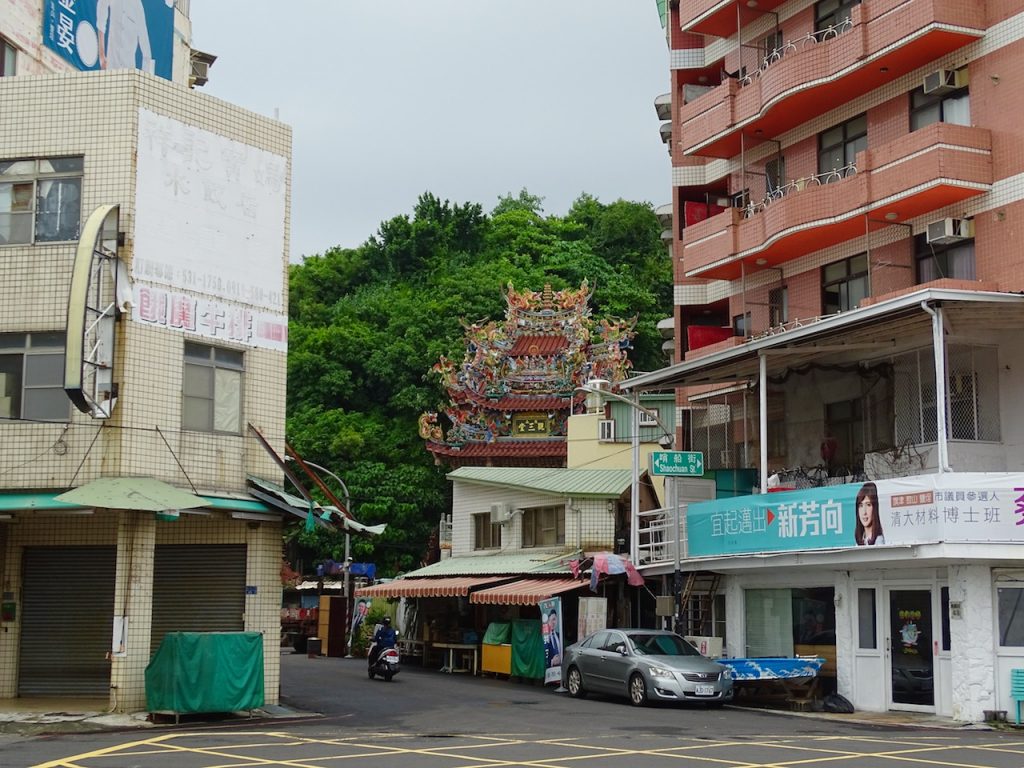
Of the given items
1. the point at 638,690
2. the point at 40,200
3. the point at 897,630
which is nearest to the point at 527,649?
the point at 638,690

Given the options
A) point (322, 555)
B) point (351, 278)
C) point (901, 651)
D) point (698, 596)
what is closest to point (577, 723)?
point (901, 651)

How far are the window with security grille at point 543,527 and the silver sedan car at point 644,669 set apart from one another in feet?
31.0

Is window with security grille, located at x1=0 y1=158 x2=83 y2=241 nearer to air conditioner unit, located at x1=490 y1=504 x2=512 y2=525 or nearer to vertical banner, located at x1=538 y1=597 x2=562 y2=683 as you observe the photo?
vertical banner, located at x1=538 y1=597 x2=562 y2=683

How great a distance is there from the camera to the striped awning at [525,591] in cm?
3222

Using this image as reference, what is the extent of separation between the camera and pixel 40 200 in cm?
2338

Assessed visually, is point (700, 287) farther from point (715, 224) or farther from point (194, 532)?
point (194, 532)

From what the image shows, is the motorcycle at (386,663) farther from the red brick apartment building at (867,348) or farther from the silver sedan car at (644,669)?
the red brick apartment building at (867,348)

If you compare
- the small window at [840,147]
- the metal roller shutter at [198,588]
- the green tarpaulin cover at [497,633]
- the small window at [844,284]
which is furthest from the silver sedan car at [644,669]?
the small window at [840,147]

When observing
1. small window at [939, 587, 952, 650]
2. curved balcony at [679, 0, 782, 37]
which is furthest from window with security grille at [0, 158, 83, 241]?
curved balcony at [679, 0, 782, 37]

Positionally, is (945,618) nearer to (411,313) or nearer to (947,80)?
(947,80)

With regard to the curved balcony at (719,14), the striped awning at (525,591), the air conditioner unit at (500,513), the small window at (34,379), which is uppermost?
the curved balcony at (719,14)

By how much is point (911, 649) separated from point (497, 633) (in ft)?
46.7

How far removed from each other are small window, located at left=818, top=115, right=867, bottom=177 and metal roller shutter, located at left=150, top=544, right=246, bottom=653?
1590 cm

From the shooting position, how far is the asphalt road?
15680 millimetres
